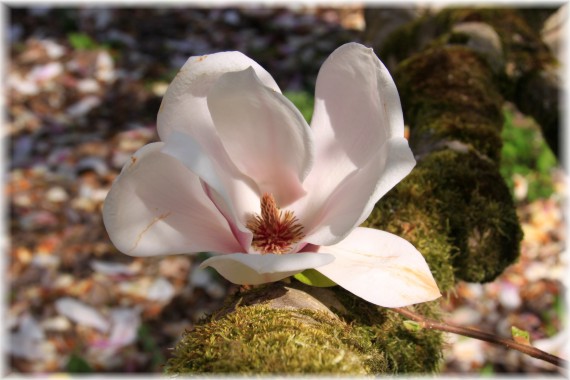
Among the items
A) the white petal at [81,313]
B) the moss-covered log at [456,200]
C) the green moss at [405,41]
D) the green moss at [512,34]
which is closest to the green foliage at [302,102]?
the green moss at [405,41]

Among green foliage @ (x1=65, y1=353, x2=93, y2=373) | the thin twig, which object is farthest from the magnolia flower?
green foliage @ (x1=65, y1=353, x2=93, y2=373)

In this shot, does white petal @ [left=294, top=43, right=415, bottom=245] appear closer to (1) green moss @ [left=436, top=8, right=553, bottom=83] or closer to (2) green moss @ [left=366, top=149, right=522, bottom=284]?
(2) green moss @ [left=366, top=149, right=522, bottom=284]

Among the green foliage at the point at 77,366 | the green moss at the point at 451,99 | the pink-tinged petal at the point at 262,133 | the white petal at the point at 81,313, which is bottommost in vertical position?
the white petal at the point at 81,313

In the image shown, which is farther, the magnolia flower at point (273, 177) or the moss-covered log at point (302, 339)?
the magnolia flower at point (273, 177)

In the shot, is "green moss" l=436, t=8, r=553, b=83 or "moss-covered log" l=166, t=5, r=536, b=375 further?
"green moss" l=436, t=8, r=553, b=83

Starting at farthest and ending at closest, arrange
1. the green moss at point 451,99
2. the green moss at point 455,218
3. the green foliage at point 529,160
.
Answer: the green foliage at point 529,160 → the green moss at point 451,99 → the green moss at point 455,218

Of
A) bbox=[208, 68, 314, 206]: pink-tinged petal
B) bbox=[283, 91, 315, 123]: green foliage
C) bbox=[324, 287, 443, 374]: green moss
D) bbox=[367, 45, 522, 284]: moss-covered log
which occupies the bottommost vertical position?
bbox=[283, 91, 315, 123]: green foliage

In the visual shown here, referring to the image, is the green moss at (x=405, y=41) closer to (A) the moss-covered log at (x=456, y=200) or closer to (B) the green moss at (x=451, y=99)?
(B) the green moss at (x=451, y=99)

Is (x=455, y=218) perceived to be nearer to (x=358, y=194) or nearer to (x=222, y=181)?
(x=358, y=194)
